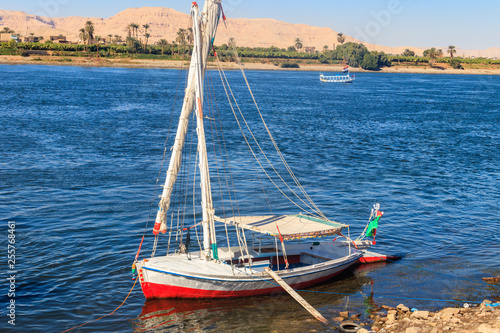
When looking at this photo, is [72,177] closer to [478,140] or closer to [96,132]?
[96,132]

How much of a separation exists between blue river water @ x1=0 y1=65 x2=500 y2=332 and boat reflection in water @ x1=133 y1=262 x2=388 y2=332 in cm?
7

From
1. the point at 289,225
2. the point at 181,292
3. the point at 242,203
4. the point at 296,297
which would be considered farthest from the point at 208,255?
the point at 242,203

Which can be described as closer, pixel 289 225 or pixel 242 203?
pixel 289 225

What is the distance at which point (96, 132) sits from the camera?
2448 inches

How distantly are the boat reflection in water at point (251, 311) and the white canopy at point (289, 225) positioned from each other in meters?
2.92

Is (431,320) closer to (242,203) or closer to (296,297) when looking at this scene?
(296,297)

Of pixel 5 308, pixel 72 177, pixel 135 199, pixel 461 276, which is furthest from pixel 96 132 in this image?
pixel 461 276

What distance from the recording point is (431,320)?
1948 centimetres

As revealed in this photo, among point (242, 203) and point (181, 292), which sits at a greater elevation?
point (242, 203)

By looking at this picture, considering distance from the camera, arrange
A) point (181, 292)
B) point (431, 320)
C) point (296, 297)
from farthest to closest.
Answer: point (181, 292) → point (296, 297) → point (431, 320)

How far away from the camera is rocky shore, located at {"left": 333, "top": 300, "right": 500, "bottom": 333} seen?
59.0ft

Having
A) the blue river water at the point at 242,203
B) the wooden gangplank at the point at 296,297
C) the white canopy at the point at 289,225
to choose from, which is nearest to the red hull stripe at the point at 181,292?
the blue river water at the point at 242,203

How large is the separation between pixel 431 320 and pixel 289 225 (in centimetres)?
775

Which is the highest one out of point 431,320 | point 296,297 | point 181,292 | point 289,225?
point 289,225
